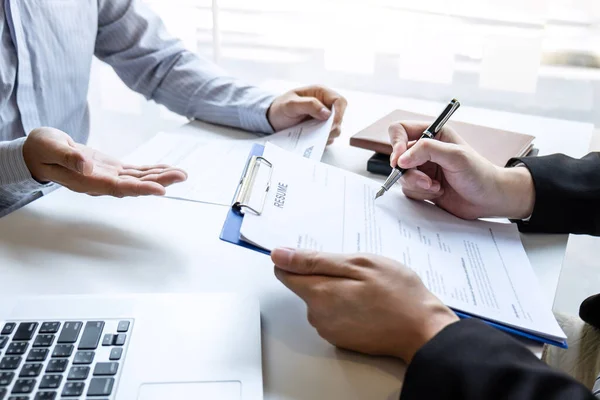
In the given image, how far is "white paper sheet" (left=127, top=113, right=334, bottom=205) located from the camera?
0.90m

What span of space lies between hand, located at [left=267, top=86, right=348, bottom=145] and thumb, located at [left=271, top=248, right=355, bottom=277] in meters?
0.52

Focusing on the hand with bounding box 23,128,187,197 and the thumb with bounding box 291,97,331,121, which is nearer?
the hand with bounding box 23,128,187,197

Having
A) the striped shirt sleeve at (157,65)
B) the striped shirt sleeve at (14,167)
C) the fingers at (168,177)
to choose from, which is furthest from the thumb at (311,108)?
the striped shirt sleeve at (14,167)

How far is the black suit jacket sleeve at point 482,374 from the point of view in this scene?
0.51 m

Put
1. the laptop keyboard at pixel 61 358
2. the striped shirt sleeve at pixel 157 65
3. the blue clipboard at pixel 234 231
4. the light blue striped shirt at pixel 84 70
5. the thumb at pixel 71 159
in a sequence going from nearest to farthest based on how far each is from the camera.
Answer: the laptop keyboard at pixel 61 358 < the blue clipboard at pixel 234 231 < the thumb at pixel 71 159 < the light blue striped shirt at pixel 84 70 < the striped shirt sleeve at pixel 157 65

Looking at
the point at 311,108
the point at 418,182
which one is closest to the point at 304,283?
the point at 418,182

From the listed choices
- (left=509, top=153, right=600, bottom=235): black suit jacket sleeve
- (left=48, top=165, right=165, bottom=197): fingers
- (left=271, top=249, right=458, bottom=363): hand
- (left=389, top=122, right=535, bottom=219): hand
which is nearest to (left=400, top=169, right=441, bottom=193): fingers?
(left=389, top=122, right=535, bottom=219): hand

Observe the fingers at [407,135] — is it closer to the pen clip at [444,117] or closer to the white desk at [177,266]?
the pen clip at [444,117]

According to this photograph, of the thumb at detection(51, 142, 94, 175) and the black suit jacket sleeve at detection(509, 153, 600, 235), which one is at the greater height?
the thumb at detection(51, 142, 94, 175)

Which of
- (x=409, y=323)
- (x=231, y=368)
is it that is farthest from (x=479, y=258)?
(x=231, y=368)

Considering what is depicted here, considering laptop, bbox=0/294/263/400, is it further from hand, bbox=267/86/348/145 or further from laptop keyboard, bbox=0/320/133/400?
hand, bbox=267/86/348/145

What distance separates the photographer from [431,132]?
88 centimetres

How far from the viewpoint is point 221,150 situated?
1.04m

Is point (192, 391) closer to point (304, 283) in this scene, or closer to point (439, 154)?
point (304, 283)
